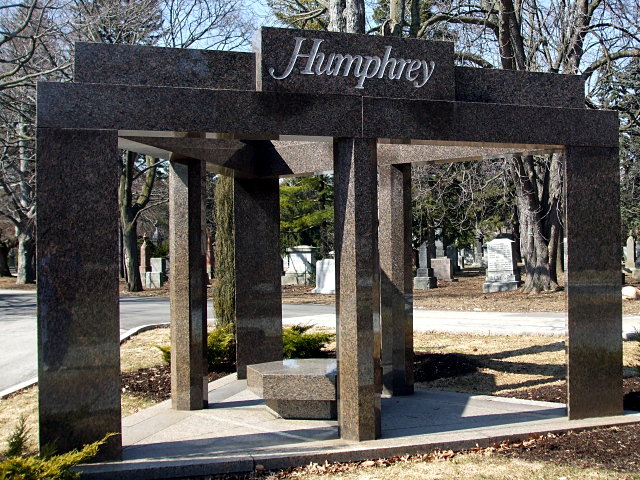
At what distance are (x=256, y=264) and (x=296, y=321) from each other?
817cm

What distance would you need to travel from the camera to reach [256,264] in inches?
368

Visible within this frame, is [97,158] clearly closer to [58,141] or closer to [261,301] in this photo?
[58,141]

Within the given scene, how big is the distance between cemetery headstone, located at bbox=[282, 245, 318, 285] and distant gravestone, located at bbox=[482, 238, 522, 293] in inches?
365

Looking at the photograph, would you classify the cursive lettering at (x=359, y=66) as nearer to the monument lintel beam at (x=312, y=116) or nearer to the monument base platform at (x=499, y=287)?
the monument lintel beam at (x=312, y=116)

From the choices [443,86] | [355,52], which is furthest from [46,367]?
[443,86]

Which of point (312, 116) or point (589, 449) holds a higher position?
point (312, 116)

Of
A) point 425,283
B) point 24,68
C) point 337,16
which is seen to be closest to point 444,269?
point 425,283

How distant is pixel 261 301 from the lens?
9.38 metres

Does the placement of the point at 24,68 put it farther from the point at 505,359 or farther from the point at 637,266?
the point at 637,266

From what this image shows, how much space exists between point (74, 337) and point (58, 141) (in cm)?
157

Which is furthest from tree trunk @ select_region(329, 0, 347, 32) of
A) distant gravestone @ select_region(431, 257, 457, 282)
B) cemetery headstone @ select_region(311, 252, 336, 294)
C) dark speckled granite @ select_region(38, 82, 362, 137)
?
distant gravestone @ select_region(431, 257, 457, 282)

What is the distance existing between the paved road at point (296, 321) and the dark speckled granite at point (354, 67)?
691 centimetres

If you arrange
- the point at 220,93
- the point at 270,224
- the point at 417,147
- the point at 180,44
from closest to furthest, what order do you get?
the point at 220,93 → the point at 417,147 → the point at 270,224 → the point at 180,44

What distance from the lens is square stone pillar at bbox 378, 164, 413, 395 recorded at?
8461mm
